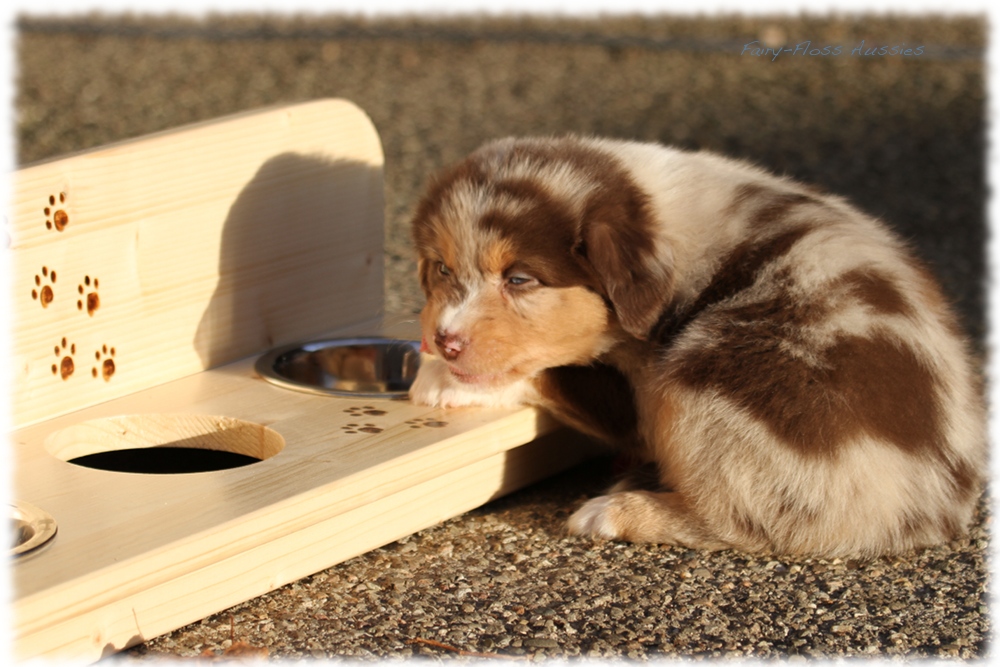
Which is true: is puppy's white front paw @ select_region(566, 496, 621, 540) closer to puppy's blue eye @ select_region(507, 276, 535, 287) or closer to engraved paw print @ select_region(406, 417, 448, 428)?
engraved paw print @ select_region(406, 417, 448, 428)

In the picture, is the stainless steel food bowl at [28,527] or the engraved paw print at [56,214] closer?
the stainless steel food bowl at [28,527]

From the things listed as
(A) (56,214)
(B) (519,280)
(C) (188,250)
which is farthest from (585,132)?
(A) (56,214)

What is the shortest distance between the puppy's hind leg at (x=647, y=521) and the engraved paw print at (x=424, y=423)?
46 centimetres

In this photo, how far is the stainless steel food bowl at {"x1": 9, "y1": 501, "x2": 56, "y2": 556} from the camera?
2.66 metres

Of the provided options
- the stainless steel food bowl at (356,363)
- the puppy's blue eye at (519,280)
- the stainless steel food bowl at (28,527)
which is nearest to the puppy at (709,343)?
the puppy's blue eye at (519,280)

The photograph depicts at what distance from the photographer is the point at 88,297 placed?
370 cm

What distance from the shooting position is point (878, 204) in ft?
24.2

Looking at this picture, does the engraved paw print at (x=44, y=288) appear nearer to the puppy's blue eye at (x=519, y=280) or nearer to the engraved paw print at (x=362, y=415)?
the engraved paw print at (x=362, y=415)

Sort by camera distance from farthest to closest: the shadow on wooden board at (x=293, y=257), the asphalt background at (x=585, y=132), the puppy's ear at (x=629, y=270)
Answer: the shadow on wooden board at (x=293, y=257) < the puppy's ear at (x=629, y=270) < the asphalt background at (x=585, y=132)

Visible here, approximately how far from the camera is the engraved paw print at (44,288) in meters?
3.53

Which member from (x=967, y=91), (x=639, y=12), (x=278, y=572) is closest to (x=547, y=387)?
(x=278, y=572)

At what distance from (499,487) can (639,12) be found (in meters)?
9.80

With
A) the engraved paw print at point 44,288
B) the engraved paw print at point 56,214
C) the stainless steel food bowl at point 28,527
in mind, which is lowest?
the stainless steel food bowl at point 28,527

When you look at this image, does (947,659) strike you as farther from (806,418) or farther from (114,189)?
(114,189)
